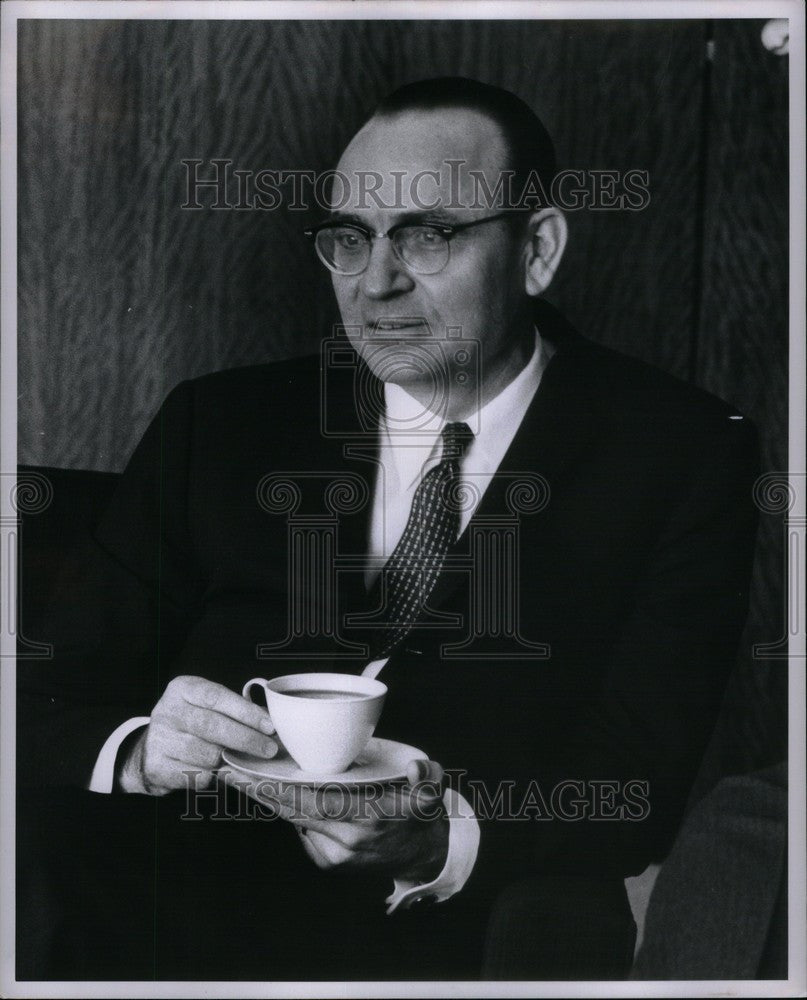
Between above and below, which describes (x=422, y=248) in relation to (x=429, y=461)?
above

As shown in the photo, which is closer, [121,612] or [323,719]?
[323,719]

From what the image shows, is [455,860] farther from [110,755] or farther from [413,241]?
[413,241]

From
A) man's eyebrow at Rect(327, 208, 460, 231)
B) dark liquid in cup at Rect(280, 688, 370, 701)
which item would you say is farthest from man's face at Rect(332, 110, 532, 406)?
dark liquid in cup at Rect(280, 688, 370, 701)

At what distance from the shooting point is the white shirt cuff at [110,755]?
1082 millimetres

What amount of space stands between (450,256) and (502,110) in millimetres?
149

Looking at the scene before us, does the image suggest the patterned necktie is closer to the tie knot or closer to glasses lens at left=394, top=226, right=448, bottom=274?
the tie knot

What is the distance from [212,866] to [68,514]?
37cm

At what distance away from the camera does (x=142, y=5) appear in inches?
42.6

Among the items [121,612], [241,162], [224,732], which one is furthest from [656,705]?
[241,162]

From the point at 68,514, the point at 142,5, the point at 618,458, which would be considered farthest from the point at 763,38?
the point at 68,514

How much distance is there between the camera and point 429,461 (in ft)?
3.54

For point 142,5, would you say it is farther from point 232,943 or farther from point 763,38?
point 232,943

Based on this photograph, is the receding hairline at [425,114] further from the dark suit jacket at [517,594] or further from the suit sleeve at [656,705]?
the suit sleeve at [656,705]

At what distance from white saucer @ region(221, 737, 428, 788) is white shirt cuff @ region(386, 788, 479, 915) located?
0.07 m
